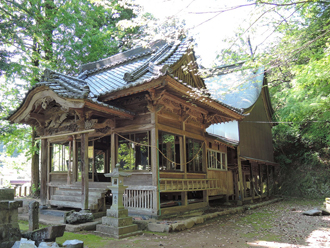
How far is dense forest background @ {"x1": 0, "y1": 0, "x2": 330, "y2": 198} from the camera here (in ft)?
31.3

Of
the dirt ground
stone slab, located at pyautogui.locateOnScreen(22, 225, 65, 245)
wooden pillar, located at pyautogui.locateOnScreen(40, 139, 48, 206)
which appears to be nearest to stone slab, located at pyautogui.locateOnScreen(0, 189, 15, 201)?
stone slab, located at pyautogui.locateOnScreen(22, 225, 65, 245)

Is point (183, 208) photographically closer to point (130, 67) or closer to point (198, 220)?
point (198, 220)

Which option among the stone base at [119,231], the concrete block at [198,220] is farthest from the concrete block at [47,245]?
the concrete block at [198,220]

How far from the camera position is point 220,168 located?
14.8 m

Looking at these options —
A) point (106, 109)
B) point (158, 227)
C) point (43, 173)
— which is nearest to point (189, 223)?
point (158, 227)

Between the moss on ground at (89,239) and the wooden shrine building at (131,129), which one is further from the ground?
the wooden shrine building at (131,129)

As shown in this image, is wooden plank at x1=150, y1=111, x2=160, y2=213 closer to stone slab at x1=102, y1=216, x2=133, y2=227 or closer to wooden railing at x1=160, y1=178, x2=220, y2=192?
wooden railing at x1=160, y1=178, x2=220, y2=192

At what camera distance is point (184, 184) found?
406 inches

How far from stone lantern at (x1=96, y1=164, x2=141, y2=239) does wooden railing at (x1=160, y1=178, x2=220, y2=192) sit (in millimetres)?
2031

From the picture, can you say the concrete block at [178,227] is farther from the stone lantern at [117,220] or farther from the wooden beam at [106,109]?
the wooden beam at [106,109]

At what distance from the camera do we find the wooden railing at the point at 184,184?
30.2 ft

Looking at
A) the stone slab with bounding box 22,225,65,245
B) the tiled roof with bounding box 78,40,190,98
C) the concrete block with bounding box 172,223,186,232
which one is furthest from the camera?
the tiled roof with bounding box 78,40,190,98

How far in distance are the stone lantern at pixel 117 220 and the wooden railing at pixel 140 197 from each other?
1.53 meters

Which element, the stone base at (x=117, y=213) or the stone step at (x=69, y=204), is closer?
the stone base at (x=117, y=213)
